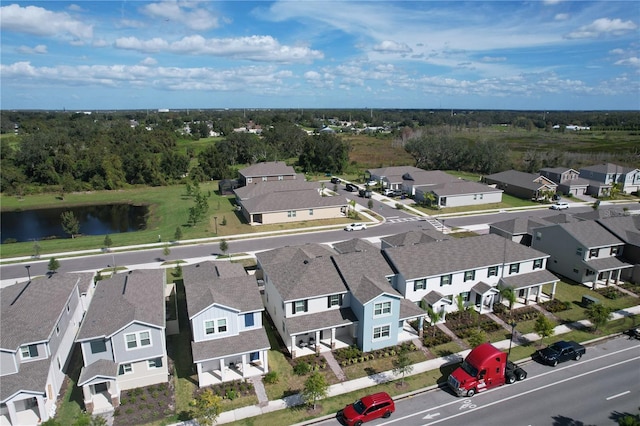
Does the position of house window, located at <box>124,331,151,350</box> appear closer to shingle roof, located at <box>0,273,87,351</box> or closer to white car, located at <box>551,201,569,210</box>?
shingle roof, located at <box>0,273,87,351</box>

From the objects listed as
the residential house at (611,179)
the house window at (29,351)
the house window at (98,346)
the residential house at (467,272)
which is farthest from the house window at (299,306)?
the residential house at (611,179)

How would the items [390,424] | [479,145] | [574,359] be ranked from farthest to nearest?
[479,145] → [574,359] → [390,424]

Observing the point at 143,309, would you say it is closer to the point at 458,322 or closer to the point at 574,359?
the point at 458,322

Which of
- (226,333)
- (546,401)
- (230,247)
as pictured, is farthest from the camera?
(230,247)

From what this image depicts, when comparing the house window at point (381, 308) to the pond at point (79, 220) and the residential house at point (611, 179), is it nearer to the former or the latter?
the pond at point (79, 220)

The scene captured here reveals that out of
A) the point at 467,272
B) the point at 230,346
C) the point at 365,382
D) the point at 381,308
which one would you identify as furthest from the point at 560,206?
the point at 230,346

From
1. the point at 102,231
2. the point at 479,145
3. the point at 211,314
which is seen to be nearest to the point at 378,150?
the point at 479,145

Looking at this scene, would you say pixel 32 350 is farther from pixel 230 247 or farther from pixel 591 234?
pixel 591 234
